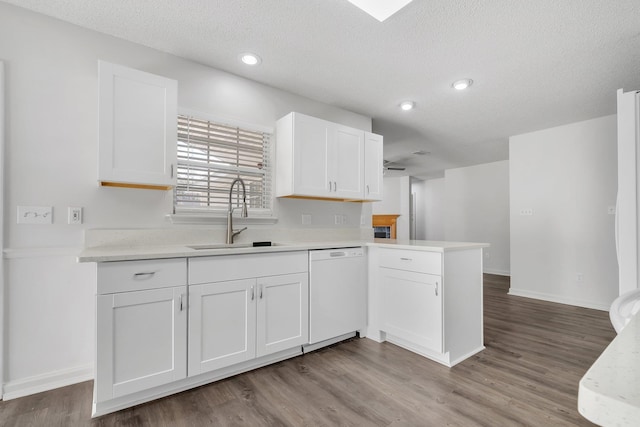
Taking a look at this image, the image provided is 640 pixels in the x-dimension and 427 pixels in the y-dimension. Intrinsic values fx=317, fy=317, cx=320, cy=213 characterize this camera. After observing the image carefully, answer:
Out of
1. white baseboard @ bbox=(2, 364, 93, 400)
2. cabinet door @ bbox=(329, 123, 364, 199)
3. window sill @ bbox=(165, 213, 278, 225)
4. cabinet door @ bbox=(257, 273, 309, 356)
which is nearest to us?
white baseboard @ bbox=(2, 364, 93, 400)

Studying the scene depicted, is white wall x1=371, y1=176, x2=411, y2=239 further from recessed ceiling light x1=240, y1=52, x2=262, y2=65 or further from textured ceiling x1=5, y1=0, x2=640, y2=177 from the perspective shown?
recessed ceiling light x1=240, y1=52, x2=262, y2=65

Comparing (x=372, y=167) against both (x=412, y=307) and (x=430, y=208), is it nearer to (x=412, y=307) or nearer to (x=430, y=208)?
(x=412, y=307)

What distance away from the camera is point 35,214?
2070 mm

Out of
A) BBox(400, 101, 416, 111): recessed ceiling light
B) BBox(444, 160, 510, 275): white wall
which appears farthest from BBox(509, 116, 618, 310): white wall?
BBox(400, 101, 416, 111): recessed ceiling light

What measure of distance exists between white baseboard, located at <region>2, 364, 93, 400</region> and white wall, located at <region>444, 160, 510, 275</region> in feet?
22.2

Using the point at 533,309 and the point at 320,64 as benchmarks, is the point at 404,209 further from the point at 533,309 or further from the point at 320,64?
the point at 320,64

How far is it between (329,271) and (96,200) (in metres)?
1.83

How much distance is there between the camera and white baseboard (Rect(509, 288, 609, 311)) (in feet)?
13.0

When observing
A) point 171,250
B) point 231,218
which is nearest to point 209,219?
point 231,218

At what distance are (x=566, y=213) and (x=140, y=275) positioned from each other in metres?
4.98

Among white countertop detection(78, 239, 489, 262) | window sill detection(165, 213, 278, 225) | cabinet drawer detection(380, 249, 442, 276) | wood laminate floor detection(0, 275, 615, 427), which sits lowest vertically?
wood laminate floor detection(0, 275, 615, 427)

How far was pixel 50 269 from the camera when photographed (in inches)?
83.2

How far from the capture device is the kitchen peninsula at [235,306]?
70.7 inches

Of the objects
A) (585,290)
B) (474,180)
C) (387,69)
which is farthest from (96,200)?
(474,180)
